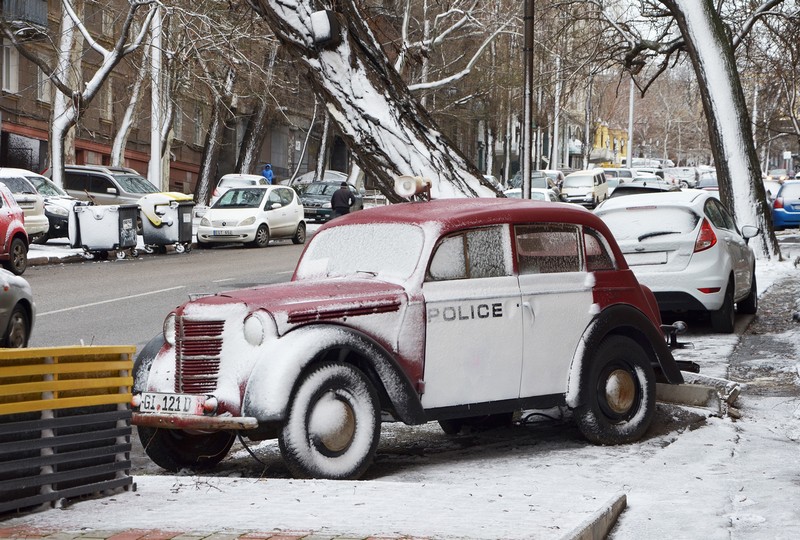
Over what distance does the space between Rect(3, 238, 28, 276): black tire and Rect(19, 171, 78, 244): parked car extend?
6622 mm

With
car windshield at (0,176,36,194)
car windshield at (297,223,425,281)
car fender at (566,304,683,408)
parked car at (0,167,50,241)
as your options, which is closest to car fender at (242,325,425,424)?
car windshield at (297,223,425,281)

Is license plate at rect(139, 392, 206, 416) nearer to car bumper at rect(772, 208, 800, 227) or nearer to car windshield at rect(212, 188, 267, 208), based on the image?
car windshield at rect(212, 188, 267, 208)

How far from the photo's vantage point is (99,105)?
166 ft

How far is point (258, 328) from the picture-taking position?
6.98 m

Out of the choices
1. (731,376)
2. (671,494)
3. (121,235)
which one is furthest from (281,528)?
(121,235)

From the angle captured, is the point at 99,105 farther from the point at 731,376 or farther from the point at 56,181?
the point at 731,376

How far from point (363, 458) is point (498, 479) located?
78 cm

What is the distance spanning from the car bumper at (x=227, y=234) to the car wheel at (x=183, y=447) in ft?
81.6

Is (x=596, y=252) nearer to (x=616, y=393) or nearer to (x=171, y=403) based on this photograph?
(x=616, y=393)

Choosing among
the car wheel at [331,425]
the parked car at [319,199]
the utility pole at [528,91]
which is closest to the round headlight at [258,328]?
the car wheel at [331,425]

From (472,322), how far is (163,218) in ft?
75.1

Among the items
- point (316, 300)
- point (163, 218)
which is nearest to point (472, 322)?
point (316, 300)

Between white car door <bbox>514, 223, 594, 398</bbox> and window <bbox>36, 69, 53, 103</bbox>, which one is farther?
window <bbox>36, 69, 53, 103</bbox>

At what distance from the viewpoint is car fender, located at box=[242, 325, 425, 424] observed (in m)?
6.79
